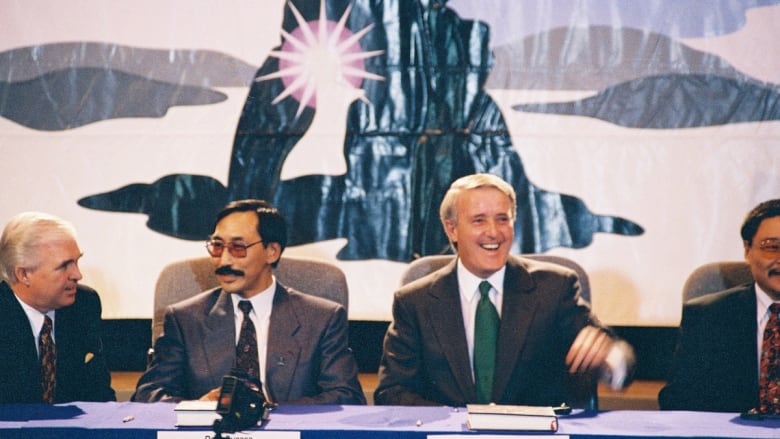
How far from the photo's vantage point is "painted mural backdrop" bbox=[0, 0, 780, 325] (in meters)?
3.84

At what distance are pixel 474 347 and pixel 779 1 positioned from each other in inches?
78.8

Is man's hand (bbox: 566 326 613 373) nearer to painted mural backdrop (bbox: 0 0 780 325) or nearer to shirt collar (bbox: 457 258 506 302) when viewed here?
shirt collar (bbox: 457 258 506 302)

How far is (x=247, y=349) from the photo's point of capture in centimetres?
303

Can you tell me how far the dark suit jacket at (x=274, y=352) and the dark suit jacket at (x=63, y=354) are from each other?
0.81 ft

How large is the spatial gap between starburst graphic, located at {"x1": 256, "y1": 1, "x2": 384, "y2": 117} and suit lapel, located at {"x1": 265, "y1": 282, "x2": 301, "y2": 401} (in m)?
1.20

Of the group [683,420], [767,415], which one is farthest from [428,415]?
[767,415]

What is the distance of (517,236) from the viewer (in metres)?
3.97

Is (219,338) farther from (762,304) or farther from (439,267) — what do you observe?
(762,304)

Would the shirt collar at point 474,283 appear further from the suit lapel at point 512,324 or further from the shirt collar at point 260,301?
the shirt collar at point 260,301

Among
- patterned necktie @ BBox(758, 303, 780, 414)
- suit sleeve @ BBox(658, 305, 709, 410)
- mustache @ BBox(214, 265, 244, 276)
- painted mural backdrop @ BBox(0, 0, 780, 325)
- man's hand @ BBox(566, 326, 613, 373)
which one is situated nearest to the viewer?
man's hand @ BBox(566, 326, 613, 373)

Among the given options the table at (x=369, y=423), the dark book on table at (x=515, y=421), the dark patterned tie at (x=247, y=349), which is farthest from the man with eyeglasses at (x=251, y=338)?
the dark book on table at (x=515, y=421)

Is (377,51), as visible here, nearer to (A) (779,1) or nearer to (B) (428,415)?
(A) (779,1)

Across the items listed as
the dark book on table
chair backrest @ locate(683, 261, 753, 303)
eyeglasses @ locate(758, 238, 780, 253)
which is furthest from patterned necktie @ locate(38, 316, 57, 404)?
eyeglasses @ locate(758, 238, 780, 253)

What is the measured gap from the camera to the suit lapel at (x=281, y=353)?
2.99m
